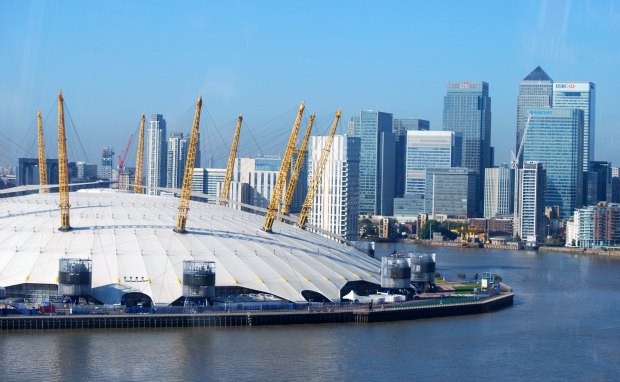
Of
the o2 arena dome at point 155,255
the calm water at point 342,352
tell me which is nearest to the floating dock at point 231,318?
the calm water at point 342,352

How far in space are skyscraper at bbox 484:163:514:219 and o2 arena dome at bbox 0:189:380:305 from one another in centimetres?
7805

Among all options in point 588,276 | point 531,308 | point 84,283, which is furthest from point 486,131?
point 84,283

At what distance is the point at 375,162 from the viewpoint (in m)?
118

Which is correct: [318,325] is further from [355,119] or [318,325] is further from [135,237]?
[355,119]

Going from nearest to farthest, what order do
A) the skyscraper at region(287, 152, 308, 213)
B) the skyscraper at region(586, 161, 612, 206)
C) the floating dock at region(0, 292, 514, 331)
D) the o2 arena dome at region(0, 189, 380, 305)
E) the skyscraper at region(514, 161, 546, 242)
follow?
1. the floating dock at region(0, 292, 514, 331)
2. the o2 arena dome at region(0, 189, 380, 305)
3. the skyscraper at region(514, 161, 546, 242)
4. the skyscraper at region(287, 152, 308, 213)
5. the skyscraper at region(586, 161, 612, 206)

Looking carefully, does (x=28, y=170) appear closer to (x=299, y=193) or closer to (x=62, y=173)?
(x=299, y=193)

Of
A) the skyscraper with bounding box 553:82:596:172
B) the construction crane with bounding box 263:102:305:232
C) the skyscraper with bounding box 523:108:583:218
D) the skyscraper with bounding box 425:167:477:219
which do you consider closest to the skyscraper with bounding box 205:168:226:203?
the skyscraper with bounding box 425:167:477:219

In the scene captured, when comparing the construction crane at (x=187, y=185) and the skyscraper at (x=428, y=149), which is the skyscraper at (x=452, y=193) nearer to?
the skyscraper at (x=428, y=149)

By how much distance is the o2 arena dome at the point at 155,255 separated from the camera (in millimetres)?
30484

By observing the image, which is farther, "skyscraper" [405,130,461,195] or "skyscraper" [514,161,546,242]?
"skyscraper" [405,130,461,195]

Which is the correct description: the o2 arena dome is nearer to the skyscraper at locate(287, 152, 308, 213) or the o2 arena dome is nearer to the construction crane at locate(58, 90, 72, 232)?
the construction crane at locate(58, 90, 72, 232)

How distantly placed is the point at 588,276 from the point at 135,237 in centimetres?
2733

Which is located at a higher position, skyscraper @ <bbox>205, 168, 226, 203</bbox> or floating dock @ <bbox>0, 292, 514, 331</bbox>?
skyscraper @ <bbox>205, 168, 226, 203</bbox>

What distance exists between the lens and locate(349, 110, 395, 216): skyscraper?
115625 mm
